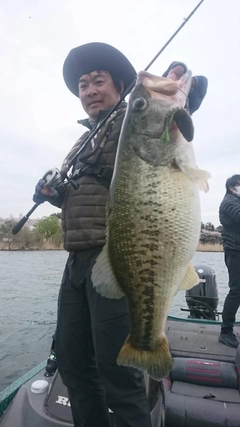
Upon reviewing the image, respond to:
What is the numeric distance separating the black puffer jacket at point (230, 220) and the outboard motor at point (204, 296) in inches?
39.5

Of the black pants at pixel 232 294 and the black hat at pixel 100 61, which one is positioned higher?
the black hat at pixel 100 61

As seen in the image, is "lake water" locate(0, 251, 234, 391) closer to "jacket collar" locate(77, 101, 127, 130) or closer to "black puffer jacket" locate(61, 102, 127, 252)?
"black puffer jacket" locate(61, 102, 127, 252)

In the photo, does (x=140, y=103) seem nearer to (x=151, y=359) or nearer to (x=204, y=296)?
(x=151, y=359)

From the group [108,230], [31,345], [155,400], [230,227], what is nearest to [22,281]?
[31,345]

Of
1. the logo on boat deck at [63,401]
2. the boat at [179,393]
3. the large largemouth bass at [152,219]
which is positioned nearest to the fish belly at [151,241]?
the large largemouth bass at [152,219]

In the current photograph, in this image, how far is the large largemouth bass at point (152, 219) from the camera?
1.82 metres

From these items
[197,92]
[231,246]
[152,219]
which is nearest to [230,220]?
[231,246]

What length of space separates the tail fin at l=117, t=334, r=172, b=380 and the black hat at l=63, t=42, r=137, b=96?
1990 millimetres

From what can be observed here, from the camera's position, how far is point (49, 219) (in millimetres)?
60750

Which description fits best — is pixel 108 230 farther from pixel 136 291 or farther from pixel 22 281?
pixel 22 281

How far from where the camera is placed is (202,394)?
3.92m

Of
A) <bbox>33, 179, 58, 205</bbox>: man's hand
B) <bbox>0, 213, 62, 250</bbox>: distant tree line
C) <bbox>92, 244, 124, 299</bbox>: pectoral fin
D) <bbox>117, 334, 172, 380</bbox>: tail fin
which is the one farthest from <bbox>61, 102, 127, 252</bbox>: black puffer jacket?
<bbox>0, 213, 62, 250</bbox>: distant tree line

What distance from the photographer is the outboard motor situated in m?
6.45

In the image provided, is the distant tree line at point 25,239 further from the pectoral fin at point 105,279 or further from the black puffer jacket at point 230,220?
the pectoral fin at point 105,279
